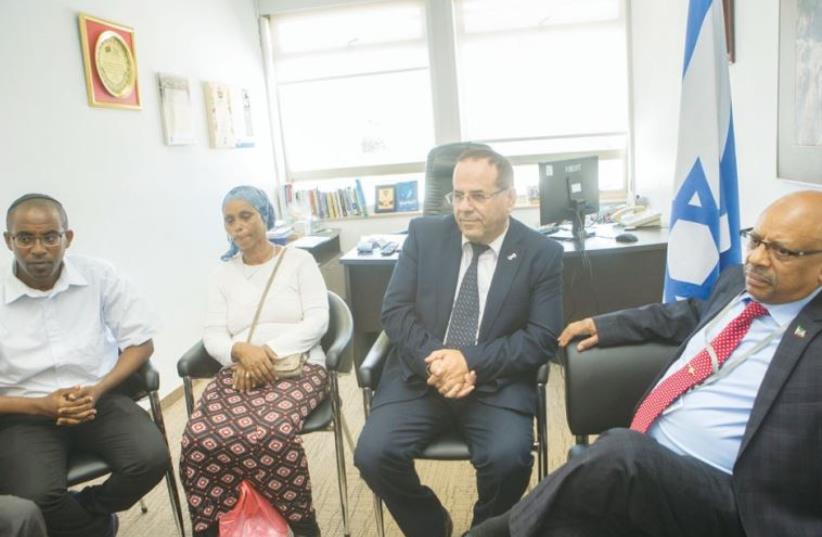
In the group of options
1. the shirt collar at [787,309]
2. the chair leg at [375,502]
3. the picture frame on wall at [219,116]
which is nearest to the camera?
the shirt collar at [787,309]

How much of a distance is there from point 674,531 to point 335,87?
4.55 metres

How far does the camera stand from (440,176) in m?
3.69

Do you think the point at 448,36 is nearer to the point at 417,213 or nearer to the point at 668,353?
the point at 417,213

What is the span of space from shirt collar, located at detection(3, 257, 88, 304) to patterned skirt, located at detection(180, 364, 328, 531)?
0.60 metres

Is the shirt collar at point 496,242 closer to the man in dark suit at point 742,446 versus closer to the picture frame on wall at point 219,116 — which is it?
the man in dark suit at point 742,446

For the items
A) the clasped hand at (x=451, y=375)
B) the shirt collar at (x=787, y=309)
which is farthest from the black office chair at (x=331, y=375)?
the shirt collar at (x=787, y=309)

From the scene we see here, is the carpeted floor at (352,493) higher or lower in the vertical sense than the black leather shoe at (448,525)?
lower

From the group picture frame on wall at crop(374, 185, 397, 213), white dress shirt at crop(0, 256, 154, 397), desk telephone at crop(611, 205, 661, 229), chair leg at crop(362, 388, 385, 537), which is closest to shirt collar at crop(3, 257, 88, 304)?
white dress shirt at crop(0, 256, 154, 397)

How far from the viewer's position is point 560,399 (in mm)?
3193

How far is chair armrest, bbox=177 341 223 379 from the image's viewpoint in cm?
206

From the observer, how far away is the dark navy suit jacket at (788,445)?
4.21 feet

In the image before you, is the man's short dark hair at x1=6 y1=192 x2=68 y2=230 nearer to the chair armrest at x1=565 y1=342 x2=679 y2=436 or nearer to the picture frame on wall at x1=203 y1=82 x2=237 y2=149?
the chair armrest at x1=565 y1=342 x2=679 y2=436

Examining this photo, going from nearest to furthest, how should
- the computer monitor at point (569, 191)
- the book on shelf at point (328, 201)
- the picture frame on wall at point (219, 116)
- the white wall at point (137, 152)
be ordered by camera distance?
the white wall at point (137, 152) < the computer monitor at point (569, 191) < the picture frame on wall at point (219, 116) < the book on shelf at point (328, 201)

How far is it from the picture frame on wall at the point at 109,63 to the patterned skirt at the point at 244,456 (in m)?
1.83
